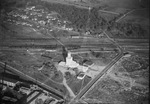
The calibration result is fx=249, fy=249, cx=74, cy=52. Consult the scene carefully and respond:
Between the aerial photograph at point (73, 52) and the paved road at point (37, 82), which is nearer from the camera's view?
the paved road at point (37, 82)

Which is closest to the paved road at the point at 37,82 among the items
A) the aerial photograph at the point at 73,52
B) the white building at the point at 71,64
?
the aerial photograph at the point at 73,52

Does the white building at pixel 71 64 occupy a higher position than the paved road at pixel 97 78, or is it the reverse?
the white building at pixel 71 64

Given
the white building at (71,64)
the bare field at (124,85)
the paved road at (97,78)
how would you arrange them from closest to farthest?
1. the bare field at (124,85)
2. the paved road at (97,78)
3. the white building at (71,64)

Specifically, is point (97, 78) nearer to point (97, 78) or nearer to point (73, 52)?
point (97, 78)

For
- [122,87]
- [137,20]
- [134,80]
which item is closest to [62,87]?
[122,87]

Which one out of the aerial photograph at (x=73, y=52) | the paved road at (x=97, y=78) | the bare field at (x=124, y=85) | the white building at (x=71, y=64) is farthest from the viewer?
the white building at (x=71, y=64)

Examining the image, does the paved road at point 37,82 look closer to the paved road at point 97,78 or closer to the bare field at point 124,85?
the paved road at point 97,78

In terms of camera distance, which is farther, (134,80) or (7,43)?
(7,43)

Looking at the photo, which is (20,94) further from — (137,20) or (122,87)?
(137,20)

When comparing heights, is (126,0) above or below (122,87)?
above
